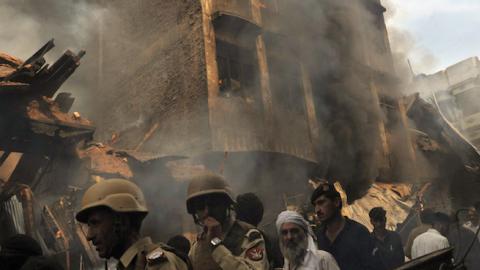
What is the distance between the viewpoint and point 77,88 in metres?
17.3

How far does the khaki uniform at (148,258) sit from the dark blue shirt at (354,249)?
69.8 inches

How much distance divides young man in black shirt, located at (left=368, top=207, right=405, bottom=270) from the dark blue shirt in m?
0.57

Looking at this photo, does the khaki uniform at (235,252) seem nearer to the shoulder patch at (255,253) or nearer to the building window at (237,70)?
the shoulder patch at (255,253)

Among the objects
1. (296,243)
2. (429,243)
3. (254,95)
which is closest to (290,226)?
(296,243)

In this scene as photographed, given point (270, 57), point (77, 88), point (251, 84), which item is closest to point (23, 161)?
point (251, 84)

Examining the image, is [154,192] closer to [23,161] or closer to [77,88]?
[23,161]

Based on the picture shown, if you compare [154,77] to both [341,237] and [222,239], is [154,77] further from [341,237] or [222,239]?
[222,239]

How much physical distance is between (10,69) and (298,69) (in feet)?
30.4

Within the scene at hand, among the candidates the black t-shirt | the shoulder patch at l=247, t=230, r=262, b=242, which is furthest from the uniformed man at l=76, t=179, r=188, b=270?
the black t-shirt

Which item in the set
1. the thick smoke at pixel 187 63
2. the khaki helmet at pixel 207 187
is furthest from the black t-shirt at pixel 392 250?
the thick smoke at pixel 187 63

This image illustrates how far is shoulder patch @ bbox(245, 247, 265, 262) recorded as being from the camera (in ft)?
9.26

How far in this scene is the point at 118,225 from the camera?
2316 mm

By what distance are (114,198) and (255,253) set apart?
1052 millimetres

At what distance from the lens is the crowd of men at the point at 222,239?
2.29m
